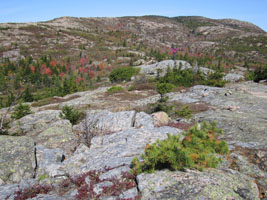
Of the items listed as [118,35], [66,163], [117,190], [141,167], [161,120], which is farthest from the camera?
[118,35]

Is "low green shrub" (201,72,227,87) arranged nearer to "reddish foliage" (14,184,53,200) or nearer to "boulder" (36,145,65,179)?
"boulder" (36,145,65,179)

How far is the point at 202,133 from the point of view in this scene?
497 centimetres

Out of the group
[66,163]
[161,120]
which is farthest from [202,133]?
[161,120]

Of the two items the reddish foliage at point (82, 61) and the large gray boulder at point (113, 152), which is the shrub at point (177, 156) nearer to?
the large gray boulder at point (113, 152)

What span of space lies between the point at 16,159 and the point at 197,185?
599cm

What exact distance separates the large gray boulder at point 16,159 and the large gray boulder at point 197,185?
4.42 meters

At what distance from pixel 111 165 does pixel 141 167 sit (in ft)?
4.13

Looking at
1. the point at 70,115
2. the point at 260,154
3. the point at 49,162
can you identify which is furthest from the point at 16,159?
the point at 260,154

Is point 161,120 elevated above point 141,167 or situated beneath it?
situated beneath

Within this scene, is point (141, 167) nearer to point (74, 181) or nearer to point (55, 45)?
point (74, 181)

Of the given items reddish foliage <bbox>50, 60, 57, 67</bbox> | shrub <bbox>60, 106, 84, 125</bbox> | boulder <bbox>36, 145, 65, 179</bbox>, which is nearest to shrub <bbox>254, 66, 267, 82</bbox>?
shrub <bbox>60, 106, 84, 125</bbox>

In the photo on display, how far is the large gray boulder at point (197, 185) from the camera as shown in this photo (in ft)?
11.3

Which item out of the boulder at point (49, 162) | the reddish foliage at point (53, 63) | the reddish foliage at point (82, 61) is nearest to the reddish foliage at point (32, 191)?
the boulder at point (49, 162)

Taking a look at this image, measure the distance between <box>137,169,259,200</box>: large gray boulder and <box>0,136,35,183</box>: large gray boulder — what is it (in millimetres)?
4425
